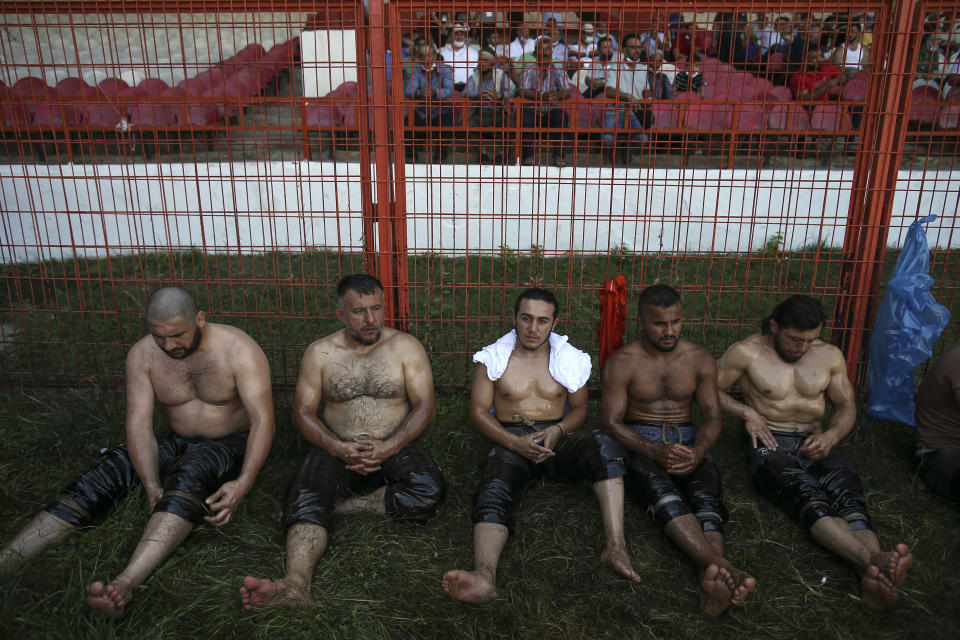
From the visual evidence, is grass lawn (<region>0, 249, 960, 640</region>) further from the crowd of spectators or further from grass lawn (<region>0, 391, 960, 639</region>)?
the crowd of spectators

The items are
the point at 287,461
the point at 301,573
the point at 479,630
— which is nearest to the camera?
the point at 479,630

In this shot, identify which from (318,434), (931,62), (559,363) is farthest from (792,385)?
(318,434)

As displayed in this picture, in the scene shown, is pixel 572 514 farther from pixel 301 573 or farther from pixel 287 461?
pixel 287 461

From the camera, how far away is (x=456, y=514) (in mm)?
3883

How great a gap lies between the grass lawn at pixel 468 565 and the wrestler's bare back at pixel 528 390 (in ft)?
1.54

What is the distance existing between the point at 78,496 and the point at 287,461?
1.21 m

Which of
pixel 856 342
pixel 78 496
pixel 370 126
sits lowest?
pixel 78 496

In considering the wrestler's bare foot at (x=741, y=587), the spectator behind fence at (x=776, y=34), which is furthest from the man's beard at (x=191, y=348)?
the spectator behind fence at (x=776, y=34)

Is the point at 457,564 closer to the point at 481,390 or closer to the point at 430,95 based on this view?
the point at 481,390

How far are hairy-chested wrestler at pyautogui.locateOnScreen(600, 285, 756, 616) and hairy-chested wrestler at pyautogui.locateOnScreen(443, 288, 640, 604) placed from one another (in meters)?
0.18

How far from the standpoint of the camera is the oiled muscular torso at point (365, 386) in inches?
154

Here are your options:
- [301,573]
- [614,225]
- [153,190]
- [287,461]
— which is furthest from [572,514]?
[153,190]

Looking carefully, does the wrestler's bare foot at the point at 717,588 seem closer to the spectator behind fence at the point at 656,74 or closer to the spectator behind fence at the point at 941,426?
the spectator behind fence at the point at 941,426

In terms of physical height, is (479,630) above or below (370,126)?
below
